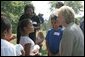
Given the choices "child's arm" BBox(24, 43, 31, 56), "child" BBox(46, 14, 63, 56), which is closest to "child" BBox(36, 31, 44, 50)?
"child" BBox(46, 14, 63, 56)

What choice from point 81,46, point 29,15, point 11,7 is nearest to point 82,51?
point 81,46

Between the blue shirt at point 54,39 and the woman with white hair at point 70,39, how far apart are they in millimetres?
2110

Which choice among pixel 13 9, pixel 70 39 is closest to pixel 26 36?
pixel 70 39

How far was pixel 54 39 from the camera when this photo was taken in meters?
6.93

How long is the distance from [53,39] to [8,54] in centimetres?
300

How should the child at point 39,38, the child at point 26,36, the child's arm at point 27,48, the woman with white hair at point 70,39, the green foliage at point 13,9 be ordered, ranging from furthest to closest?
1. the green foliage at point 13,9
2. the child at point 39,38
3. the child at point 26,36
4. the child's arm at point 27,48
5. the woman with white hair at point 70,39

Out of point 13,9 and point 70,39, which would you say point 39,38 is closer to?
point 70,39

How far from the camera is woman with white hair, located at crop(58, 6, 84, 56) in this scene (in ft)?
15.1

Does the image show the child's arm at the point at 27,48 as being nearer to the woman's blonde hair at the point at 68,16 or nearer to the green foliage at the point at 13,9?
the woman's blonde hair at the point at 68,16


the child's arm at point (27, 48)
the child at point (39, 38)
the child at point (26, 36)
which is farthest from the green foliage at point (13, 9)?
the child's arm at point (27, 48)

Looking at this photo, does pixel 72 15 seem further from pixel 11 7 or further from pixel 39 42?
pixel 11 7

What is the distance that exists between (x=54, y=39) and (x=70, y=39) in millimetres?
2334

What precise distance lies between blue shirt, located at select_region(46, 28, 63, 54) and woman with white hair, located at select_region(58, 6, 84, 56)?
211 centimetres

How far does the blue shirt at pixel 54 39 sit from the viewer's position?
6863mm
